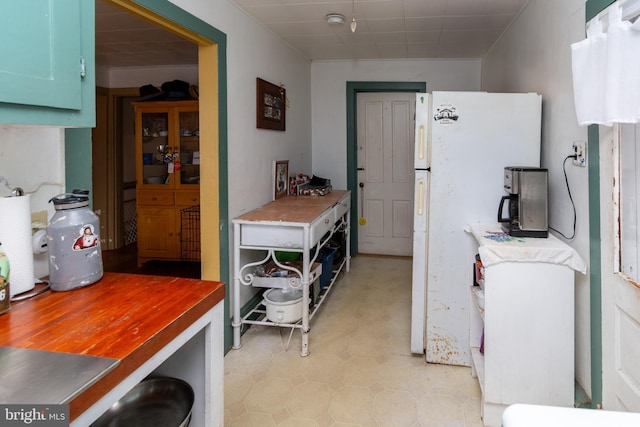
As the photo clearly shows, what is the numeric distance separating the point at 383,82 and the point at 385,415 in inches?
145

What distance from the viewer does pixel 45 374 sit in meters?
0.80

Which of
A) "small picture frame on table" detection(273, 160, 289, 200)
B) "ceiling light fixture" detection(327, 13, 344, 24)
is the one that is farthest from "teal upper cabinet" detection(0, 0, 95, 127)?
"small picture frame on table" detection(273, 160, 289, 200)

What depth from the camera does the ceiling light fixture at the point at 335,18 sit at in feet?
9.82

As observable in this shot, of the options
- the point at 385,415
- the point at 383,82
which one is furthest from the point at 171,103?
the point at 385,415

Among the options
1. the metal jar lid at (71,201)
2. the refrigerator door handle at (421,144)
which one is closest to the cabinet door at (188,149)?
the refrigerator door handle at (421,144)

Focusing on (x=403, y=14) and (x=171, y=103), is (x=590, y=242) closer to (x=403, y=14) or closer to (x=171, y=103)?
(x=403, y=14)

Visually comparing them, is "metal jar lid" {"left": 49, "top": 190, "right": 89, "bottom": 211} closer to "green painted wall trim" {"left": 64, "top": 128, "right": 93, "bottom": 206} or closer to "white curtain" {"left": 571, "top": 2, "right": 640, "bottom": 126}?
"green painted wall trim" {"left": 64, "top": 128, "right": 93, "bottom": 206}

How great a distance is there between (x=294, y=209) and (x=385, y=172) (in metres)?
2.17

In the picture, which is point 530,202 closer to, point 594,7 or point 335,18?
point 594,7

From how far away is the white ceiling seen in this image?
2.83 metres

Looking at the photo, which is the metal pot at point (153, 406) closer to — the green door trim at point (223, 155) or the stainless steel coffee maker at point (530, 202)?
the green door trim at point (223, 155)

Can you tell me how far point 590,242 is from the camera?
185 cm

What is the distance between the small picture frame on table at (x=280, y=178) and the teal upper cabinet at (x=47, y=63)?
2311 mm

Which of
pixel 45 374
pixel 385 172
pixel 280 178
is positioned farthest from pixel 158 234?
pixel 45 374
